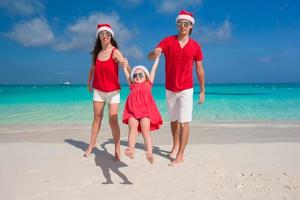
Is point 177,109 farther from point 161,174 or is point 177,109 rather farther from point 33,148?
point 33,148

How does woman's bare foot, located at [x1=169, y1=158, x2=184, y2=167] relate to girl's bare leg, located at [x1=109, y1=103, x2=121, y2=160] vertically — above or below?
below

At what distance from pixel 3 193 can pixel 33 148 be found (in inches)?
86.6

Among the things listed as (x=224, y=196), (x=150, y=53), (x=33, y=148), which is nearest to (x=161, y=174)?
(x=224, y=196)

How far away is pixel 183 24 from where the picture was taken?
4.98m

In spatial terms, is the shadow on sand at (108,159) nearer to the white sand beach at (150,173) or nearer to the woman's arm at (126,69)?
the white sand beach at (150,173)

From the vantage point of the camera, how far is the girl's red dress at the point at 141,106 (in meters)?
4.23

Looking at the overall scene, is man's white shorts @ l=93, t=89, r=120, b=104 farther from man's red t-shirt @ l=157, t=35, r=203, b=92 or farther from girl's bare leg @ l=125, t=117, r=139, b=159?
girl's bare leg @ l=125, t=117, r=139, b=159

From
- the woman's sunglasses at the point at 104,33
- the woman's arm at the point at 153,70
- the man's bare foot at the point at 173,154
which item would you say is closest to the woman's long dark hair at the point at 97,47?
the woman's sunglasses at the point at 104,33

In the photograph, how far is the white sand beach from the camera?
153 inches

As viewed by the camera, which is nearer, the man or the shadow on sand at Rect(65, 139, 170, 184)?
the shadow on sand at Rect(65, 139, 170, 184)

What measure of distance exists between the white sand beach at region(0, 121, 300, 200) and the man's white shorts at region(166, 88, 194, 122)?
2.34 feet

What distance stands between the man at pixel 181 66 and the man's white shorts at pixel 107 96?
0.81 meters

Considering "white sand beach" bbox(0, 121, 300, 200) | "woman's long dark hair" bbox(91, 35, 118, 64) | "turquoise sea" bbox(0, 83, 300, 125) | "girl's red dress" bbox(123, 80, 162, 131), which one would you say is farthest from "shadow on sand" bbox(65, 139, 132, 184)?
"turquoise sea" bbox(0, 83, 300, 125)

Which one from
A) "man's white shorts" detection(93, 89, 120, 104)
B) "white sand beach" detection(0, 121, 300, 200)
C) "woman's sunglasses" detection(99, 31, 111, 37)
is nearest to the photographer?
"white sand beach" detection(0, 121, 300, 200)
